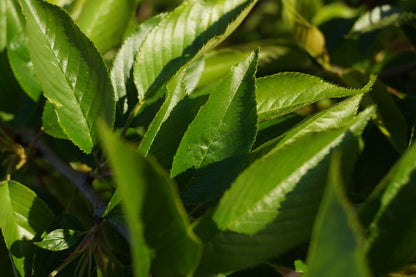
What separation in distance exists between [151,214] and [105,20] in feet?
1.98

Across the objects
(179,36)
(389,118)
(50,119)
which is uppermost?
(179,36)

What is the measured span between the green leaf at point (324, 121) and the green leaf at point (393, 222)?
116 millimetres

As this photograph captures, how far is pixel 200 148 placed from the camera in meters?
0.59

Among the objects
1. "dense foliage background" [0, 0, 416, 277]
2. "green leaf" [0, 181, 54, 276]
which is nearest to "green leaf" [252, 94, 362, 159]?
"dense foliage background" [0, 0, 416, 277]

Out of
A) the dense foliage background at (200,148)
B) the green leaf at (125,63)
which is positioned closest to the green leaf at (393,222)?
the dense foliage background at (200,148)

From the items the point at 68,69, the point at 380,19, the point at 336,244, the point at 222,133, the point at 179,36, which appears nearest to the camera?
the point at 336,244

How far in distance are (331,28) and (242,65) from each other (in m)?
0.70

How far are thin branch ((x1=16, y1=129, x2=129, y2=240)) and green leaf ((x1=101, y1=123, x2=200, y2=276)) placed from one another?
0.74 feet

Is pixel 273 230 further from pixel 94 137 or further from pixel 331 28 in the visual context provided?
pixel 331 28

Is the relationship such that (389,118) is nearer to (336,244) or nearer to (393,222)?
(393,222)

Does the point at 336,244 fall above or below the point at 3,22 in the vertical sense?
below

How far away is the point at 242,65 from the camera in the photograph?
1.90 ft

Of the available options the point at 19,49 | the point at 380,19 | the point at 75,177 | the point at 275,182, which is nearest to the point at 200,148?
the point at 275,182

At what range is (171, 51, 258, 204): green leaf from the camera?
57cm
